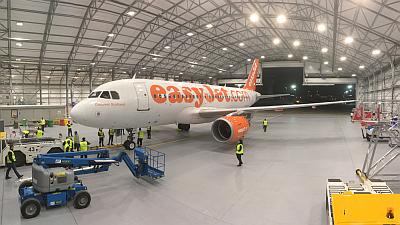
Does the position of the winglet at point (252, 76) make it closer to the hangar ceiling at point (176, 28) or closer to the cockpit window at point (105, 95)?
the hangar ceiling at point (176, 28)

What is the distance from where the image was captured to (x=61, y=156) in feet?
29.9

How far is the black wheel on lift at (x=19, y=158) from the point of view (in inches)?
486

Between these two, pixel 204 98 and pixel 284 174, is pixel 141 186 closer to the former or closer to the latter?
pixel 284 174

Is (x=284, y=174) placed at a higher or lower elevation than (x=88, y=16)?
lower

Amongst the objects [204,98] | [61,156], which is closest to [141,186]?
[61,156]

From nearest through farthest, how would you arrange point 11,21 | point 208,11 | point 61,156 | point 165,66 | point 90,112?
point 61,156
point 90,112
point 11,21
point 208,11
point 165,66

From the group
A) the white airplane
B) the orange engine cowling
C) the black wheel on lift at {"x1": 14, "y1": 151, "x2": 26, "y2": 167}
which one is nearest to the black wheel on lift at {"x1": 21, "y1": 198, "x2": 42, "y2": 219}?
the white airplane

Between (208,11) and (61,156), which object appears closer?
(61,156)

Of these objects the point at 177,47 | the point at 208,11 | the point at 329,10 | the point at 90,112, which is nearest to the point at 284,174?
the point at 90,112

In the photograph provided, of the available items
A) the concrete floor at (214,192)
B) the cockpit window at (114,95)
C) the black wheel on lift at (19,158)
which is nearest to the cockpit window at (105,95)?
the cockpit window at (114,95)

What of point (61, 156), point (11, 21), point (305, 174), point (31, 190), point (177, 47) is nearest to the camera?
point (31, 190)

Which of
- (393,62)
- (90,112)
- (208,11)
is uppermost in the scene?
(208,11)

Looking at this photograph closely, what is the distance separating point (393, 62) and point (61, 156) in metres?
31.9

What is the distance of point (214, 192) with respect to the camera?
894 centimetres
